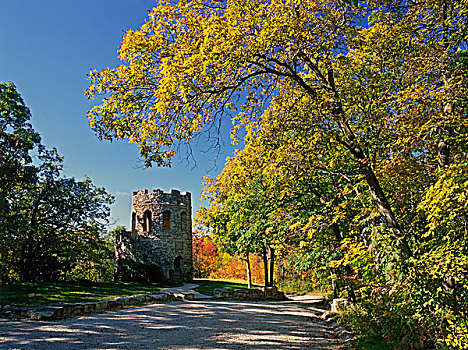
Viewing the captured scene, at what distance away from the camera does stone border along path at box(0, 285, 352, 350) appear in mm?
6871

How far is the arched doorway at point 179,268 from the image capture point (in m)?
22.7

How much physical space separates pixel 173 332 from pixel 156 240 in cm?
1491

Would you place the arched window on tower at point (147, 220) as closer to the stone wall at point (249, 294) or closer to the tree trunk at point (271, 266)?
the stone wall at point (249, 294)

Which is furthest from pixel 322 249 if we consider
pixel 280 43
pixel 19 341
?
pixel 19 341

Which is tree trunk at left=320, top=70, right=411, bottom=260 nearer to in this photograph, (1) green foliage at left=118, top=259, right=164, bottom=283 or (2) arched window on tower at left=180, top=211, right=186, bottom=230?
(1) green foliage at left=118, top=259, right=164, bottom=283

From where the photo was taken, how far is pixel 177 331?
8.40 metres

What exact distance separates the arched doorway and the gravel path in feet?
37.3

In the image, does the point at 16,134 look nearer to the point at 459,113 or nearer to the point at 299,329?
the point at 299,329

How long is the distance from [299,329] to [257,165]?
4670mm

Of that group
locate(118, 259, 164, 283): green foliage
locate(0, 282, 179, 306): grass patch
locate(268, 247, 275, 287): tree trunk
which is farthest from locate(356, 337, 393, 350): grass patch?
locate(118, 259, 164, 283): green foliage

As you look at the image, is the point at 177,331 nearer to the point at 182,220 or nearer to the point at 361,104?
the point at 361,104

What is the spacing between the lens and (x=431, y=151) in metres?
5.97

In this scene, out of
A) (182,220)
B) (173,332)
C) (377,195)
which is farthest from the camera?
(182,220)

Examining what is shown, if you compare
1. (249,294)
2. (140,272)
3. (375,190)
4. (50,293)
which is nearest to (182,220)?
(140,272)
